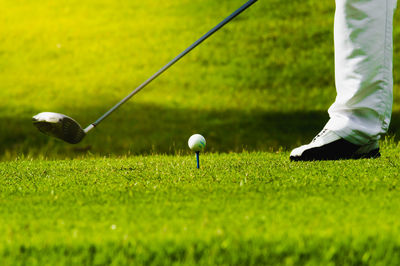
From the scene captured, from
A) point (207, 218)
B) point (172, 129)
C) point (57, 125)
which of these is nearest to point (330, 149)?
point (207, 218)

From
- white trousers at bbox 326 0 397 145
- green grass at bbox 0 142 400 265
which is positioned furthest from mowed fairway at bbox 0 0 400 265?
white trousers at bbox 326 0 397 145

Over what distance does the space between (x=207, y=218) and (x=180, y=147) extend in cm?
450

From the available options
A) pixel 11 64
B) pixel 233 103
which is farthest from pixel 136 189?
pixel 11 64

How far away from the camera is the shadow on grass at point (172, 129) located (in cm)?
814

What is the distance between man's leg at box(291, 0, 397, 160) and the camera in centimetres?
349

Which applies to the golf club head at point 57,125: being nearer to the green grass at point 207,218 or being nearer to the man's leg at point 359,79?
the green grass at point 207,218

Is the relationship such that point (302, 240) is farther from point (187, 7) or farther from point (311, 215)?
point (187, 7)

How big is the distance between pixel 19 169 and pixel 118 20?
12747mm

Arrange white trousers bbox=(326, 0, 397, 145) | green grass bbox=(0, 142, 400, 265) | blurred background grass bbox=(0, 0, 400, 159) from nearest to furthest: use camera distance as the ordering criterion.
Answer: green grass bbox=(0, 142, 400, 265), white trousers bbox=(326, 0, 397, 145), blurred background grass bbox=(0, 0, 400, 159)

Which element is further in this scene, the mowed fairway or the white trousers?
the white trousers

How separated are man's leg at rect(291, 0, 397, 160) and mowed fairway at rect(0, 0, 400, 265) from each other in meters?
0.29

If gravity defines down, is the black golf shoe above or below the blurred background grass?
below

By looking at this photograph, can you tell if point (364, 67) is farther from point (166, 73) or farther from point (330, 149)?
point (166, 73)

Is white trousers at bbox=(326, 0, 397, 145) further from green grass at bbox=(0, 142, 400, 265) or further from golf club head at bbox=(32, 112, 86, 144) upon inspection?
golf club head at bbox=(32, 112, 86, 144)
